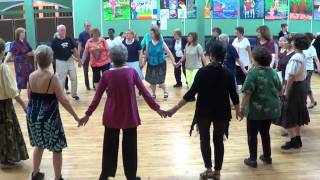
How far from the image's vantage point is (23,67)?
896cm

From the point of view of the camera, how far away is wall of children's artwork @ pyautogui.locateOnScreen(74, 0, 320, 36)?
1612cm

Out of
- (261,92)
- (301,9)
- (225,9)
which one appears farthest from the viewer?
(225,9)

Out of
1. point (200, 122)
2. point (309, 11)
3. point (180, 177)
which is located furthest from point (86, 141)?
point (309, 11)

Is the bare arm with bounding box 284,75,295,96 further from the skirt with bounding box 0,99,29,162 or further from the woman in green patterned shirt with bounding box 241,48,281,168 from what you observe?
the skirt with bounding box 0,99,29,162

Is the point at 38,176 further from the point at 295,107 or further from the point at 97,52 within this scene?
the point at 97,52

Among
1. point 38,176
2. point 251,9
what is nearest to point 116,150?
point 38,176

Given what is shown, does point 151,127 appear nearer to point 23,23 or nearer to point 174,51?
point 174,51

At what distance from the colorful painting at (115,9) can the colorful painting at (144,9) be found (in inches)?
9.6

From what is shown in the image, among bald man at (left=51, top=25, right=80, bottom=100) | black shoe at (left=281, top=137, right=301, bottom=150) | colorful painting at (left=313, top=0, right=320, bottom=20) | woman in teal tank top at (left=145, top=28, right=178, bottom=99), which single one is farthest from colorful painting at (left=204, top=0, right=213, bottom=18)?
black shoe at (left=281, top=137, right=301, bottom=150)

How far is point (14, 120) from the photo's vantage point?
4828 mm

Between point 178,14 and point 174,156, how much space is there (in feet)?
41.3

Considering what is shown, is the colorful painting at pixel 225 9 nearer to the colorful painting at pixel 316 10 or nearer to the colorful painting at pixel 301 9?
the colorful painting at pixel 301 9

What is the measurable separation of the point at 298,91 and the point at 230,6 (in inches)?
464

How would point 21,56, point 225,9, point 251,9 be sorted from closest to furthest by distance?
point 21,56
point 251,9
point 225,9
